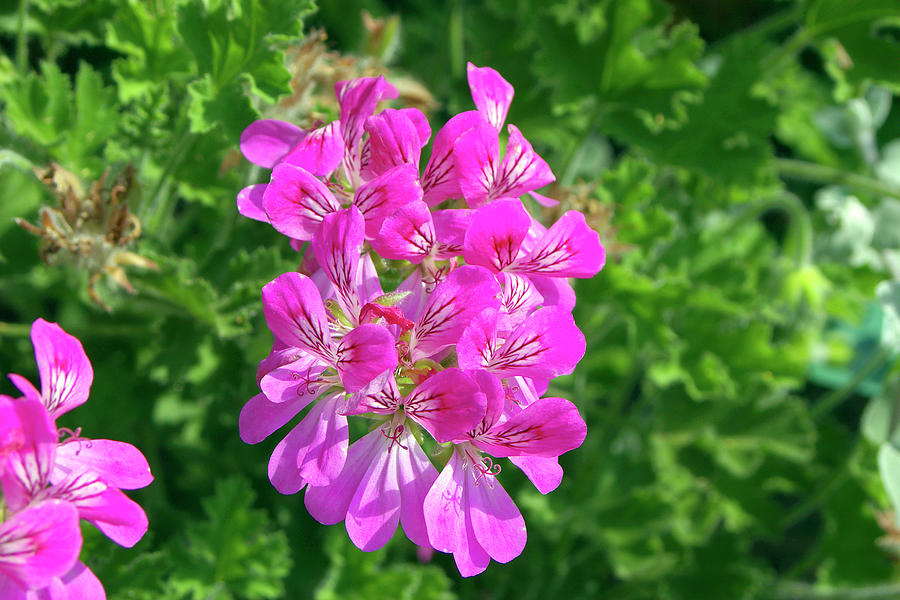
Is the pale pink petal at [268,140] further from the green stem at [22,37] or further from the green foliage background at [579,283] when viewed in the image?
the green stem at [22,37]

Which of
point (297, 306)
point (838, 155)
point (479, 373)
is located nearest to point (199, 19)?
point (297, 306)

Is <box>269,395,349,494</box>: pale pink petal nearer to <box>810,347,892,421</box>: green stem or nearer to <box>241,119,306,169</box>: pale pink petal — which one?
<box>241,119,306,169</box>: pale pink petal

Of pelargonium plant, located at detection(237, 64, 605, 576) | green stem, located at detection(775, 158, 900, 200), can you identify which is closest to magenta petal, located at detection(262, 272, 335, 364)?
pelargonium plant, located at detection(237, 64, 605, 576)

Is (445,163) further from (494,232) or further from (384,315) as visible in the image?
(384,315)

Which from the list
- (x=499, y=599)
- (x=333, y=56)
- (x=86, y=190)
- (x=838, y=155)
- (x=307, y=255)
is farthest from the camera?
(x=838, y=155)

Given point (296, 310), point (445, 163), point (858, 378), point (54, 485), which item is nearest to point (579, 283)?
point (445, 163)

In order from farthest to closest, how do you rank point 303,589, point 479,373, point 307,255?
point 303,589
point 307,255
point 479,373

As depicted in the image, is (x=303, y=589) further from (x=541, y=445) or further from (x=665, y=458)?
(x=541, y=445)

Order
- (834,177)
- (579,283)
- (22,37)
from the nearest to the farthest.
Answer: (22,37) → (579,283) → (834,177)

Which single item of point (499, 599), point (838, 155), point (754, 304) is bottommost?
point (499, 599)
